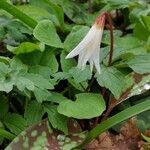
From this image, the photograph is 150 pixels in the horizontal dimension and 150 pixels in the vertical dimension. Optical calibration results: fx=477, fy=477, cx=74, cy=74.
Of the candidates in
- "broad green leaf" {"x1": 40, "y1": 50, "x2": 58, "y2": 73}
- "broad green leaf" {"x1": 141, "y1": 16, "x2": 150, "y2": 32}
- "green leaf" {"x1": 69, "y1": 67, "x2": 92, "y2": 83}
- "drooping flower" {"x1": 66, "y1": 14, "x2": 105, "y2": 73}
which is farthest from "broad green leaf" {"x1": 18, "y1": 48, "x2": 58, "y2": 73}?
"broad green leaf" {"x1": 141, "y1": 16, "x2": 150, "y2": 32}

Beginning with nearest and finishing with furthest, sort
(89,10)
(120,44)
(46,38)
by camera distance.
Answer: (46,38)
(120,44)
(89,10)

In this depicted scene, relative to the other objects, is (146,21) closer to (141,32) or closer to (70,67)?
(141,32)

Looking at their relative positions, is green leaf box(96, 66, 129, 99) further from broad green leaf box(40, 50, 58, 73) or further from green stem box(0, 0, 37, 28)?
green stem box(0, 0, 37, 28)

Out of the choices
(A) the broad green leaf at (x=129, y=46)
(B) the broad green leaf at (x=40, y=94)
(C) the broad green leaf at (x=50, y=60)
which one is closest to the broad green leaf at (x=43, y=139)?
(B) the broad green leaf at (x=40, y=94)

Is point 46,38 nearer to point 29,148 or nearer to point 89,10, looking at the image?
point 29,148

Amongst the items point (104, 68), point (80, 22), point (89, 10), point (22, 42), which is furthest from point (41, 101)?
point (89, 10)

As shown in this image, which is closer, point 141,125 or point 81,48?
point 81,48

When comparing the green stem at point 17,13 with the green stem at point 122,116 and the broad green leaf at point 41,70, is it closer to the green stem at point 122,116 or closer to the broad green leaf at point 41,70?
the broad green leaf at point 41,70
